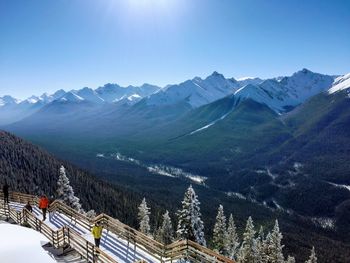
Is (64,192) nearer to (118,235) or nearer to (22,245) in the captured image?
(118,235)

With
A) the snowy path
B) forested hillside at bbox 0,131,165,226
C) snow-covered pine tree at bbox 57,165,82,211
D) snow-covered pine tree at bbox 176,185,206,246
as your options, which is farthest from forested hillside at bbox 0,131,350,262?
the snowy path

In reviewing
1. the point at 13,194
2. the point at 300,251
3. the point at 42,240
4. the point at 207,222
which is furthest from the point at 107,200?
the point at 42,240

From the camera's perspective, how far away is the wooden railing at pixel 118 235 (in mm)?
28016

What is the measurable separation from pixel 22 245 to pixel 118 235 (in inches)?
347

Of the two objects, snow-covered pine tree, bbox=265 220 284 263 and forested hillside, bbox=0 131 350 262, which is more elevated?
snow-covered pine tree, bbox=265 220 284 263

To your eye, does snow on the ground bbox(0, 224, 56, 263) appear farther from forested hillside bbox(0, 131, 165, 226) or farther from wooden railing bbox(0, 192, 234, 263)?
forested hillside bbox(0, 131, 165, 226)

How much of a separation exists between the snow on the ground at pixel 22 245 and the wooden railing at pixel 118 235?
4.72ft

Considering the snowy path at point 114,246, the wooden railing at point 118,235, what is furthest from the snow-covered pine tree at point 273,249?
the snowy path at point 114,246

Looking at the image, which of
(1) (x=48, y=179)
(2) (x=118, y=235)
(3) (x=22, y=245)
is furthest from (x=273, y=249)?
(1) (x=48, y=179)

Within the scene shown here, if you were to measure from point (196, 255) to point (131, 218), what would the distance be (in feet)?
432

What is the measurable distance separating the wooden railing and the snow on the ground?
1438 millimetres

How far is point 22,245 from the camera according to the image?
30.7 metres

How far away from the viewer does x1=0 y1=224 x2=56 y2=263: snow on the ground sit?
28.1 meters

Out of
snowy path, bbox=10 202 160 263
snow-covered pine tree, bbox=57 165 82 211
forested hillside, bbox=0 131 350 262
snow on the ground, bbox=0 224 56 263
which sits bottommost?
forested hillside, bbox=0 131 350 262
